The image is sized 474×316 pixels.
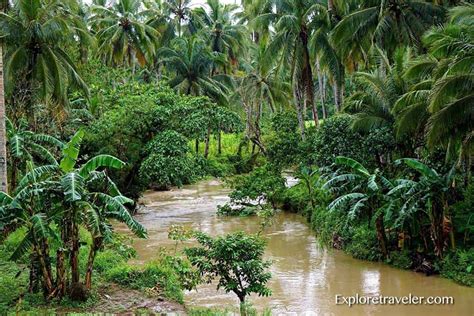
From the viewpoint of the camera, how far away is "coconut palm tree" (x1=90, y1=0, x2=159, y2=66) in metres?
33.2

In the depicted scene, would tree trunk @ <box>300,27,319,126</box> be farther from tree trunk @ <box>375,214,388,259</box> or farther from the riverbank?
tree trunk @ <box>375,214,388,259</box>

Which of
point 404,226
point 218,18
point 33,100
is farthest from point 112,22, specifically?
point 404,226

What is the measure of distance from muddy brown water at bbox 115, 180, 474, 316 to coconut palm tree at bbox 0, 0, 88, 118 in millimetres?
6216

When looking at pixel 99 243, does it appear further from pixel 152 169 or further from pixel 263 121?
pixel 263 121

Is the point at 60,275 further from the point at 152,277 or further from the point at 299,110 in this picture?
the point at 299,110

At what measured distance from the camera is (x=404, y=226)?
13797 mm

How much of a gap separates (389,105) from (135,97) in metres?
10.2

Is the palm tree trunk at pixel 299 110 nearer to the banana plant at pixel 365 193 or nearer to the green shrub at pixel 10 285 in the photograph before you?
the banana plant at pixel 365 193

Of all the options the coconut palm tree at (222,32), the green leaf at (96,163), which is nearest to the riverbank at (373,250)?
the green leaf at (96,163)

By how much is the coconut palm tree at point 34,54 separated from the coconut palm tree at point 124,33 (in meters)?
13.7

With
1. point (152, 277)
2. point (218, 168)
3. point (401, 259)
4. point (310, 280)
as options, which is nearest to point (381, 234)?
point (401, 259)

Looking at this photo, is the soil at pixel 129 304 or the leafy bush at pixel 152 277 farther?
the leafy bush at pixel 152 277

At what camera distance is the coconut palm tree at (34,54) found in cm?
1770

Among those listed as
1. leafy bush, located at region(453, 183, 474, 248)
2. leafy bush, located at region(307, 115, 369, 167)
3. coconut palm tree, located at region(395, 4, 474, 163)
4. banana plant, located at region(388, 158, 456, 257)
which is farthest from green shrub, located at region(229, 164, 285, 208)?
coconut palm tree, located at region(395, 4, 474, 163)
